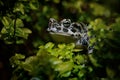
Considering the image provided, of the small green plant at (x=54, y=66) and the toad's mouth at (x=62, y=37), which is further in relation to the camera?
the toad's mouth at (x=62, y=37)

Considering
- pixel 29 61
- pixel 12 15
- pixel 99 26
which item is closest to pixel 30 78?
pixel 29 61

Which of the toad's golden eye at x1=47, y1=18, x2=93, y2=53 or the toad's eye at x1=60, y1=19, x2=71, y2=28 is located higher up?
the toad's eye at x1=60, y1=19, x2=71, y2=28

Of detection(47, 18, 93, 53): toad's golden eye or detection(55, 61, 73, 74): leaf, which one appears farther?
detection(47, 18, 93, 53): toad's golden eye

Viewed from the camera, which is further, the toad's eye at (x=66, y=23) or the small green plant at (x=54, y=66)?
the toad's eye at (x=66, y=23)

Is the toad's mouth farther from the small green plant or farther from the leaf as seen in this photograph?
the leaf

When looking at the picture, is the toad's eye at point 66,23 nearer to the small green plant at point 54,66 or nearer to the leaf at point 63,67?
the small green plant at point 54,66

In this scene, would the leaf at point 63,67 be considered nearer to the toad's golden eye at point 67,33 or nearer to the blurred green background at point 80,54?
the blurred green background at point 80,54

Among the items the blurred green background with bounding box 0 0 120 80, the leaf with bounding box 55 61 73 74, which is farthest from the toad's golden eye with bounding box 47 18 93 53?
the leaf with bounding box 55 61 73 74

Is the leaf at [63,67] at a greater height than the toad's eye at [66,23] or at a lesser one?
lesser

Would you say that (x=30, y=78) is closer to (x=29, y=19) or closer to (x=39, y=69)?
(x=39, y=69)

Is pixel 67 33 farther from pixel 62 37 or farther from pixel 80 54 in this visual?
pixel 80 54

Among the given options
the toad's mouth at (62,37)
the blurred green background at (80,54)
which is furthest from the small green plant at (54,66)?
the toad's mouth at (62,37)

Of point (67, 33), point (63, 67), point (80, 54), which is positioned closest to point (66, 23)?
point (67, 33)
